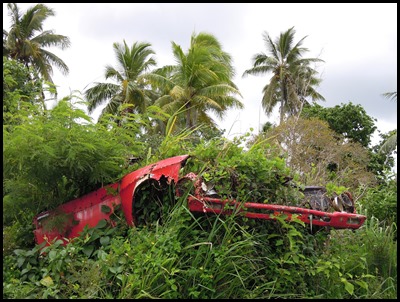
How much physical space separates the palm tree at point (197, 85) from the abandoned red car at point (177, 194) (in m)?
20.1

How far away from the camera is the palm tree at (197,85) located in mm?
26953

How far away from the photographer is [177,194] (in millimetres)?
4824

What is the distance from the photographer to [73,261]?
468 centimetres

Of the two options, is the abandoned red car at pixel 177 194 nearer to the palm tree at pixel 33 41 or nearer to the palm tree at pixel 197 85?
the palm tree at pixel 197 85

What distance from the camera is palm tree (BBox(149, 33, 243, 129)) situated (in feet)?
88.4

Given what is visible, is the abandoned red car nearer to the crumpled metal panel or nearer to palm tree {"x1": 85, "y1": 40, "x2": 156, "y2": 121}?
the crumpled metal panel

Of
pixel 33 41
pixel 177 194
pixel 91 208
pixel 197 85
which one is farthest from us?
pixel 33 41

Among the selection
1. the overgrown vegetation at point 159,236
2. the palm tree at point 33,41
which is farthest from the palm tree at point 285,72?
the overgrown vegetation at point 159,236

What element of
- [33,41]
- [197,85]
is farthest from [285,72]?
[33,41]

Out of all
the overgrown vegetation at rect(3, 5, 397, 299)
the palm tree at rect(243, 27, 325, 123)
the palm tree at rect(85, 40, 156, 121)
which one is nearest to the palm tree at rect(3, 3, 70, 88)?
the palm tree at rect(85, 40, 156, 121)

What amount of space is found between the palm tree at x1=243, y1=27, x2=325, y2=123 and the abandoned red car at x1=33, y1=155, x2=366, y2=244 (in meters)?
31.4

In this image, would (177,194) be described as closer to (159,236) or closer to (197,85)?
(159,236)

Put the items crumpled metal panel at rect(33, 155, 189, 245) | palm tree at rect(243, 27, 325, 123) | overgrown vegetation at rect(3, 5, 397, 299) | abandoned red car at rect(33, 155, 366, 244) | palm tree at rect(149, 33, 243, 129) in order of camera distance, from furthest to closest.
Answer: palm tree at rect(243, 27, 325, 123) < palm tree at rect(149, 33, 243, 129) < crumpled metal panel at rect(33, 155, 189, 245) < abandoned red car at rect(33, 155, 366, 244) < overgrown vegetation at rect(3, 5, 397, 299)

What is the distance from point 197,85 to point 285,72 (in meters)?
12.1
